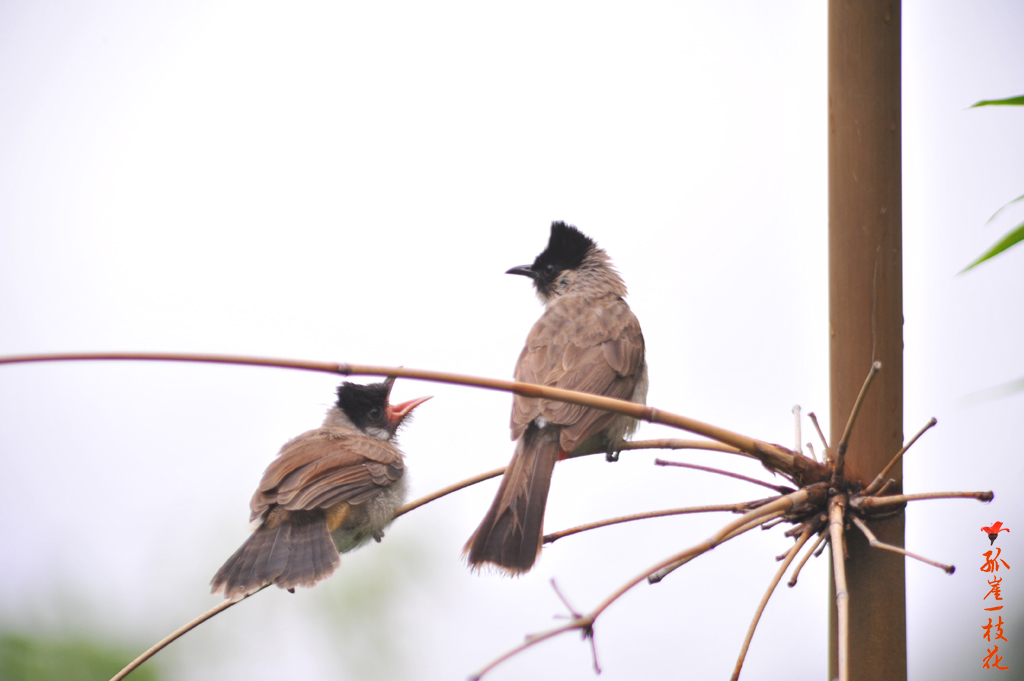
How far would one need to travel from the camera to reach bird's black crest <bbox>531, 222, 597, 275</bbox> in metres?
4.62

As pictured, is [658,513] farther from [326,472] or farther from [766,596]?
[326,472]

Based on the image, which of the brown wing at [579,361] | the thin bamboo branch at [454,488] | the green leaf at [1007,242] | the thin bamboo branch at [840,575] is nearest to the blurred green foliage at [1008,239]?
the green leaf at [1007,242]

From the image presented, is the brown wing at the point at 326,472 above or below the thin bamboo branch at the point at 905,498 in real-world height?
above

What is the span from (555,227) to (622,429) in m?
1.55

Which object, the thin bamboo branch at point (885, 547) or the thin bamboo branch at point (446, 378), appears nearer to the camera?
the thin bamboo branch at point (446, 378)

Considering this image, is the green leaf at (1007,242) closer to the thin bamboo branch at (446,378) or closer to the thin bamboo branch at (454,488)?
the thin bamboo branch at (446,378)

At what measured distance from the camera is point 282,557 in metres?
2.96

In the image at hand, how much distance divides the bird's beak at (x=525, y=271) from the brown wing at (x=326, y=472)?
118 cm

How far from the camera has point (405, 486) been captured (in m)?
4.04

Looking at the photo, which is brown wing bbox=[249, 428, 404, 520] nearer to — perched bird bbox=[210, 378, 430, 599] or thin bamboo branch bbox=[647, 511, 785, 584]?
perched bird bbox=[210, 378, 430, 599]

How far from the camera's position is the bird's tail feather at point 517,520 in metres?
2.48

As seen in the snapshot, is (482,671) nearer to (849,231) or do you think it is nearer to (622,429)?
(849,231)

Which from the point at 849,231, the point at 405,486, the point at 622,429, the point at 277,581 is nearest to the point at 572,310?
the point at 622,429

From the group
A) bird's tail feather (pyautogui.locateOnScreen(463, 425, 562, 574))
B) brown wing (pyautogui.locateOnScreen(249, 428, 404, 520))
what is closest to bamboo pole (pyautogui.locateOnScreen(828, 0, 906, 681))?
bird's tail feather (pyautogui.locateOnScreen(463, 425, 562, 574))
